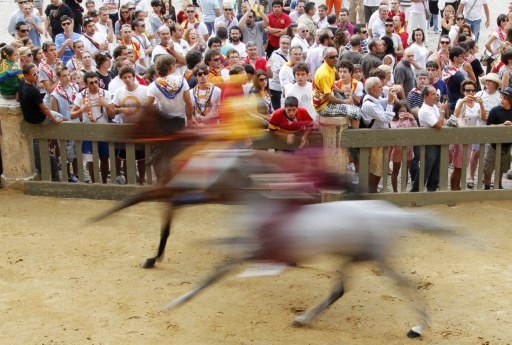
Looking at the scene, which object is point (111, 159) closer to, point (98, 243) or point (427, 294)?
point (98, 243)

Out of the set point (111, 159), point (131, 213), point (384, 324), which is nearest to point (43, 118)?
point (111, 159)

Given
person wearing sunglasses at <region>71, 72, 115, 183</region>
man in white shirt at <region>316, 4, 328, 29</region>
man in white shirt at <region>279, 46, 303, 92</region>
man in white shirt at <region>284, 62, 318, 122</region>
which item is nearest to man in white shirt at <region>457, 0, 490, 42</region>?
man in white shirt at <region>316, 4, 328, 29</region>

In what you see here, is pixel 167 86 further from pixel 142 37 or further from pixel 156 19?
pixel 156 19

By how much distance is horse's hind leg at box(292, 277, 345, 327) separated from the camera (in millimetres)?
7012

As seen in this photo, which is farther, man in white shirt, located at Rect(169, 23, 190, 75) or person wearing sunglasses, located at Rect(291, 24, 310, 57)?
person wearing sunglasses, located at Rect(291, 24, 310, 57)

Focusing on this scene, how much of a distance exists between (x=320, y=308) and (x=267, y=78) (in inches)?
211

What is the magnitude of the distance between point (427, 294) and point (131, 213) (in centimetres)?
403

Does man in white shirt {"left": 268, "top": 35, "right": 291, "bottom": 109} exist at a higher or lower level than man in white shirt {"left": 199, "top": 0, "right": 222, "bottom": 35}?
lower

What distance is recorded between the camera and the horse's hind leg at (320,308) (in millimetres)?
7012

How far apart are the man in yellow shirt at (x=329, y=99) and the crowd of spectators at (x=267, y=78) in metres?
0.01

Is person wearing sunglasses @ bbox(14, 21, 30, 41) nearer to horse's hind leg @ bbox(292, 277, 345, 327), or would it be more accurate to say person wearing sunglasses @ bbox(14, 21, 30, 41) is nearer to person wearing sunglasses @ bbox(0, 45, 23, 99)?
person wearing sunglasses @ bbox(0, 45, 23, 99)

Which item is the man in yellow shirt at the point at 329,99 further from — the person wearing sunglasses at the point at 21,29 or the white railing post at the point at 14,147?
the person wearing sunglasses at the point at 21,29

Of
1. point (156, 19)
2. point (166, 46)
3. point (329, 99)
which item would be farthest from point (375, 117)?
point (156, 19)

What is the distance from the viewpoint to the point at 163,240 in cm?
831
